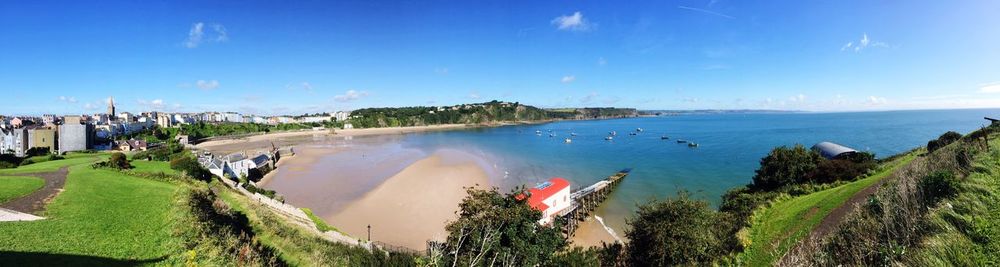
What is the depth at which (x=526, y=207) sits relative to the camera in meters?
15.1

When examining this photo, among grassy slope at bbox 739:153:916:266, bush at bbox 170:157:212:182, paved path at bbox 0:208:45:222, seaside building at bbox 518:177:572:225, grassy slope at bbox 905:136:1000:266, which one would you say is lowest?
seaside building at bbox 518:177:572:225

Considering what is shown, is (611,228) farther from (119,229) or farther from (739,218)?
(119,229)

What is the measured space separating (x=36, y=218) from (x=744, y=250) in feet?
65.8

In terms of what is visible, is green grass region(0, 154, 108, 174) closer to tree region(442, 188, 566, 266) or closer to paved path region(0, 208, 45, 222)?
paved path region(0, 208, 45, 222)

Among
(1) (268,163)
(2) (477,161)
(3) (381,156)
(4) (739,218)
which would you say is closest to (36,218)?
(4) (739,218)

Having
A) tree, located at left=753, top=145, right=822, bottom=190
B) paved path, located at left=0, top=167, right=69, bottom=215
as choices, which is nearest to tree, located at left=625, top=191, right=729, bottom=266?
tree, located at left=753, top=145, right=822, bottom=190

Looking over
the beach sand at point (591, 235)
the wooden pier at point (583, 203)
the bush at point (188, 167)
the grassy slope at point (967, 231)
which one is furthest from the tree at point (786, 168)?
the bush at point (188, 167)

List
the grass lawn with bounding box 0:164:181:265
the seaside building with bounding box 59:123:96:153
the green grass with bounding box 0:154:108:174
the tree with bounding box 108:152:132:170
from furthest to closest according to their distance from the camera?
the seaside building with bounding box 59:123:96:153
the tree with bounding box 108:152:132:170
the green grass with bounding box 0:154:108:174
the grass lawn with bounding box 0:164:181:265

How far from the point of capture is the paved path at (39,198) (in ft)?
36.6

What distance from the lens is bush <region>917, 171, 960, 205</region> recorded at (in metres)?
8.83

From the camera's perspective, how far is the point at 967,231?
6.18m

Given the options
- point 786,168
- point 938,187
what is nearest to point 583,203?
point 786,168

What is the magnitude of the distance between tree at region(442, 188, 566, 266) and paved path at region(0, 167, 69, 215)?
38.5ft

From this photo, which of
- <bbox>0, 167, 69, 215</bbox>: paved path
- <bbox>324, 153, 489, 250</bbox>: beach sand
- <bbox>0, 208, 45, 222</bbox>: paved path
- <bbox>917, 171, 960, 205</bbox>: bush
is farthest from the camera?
<bbox>324, 153, 489, 250</bbox>: beach sand
